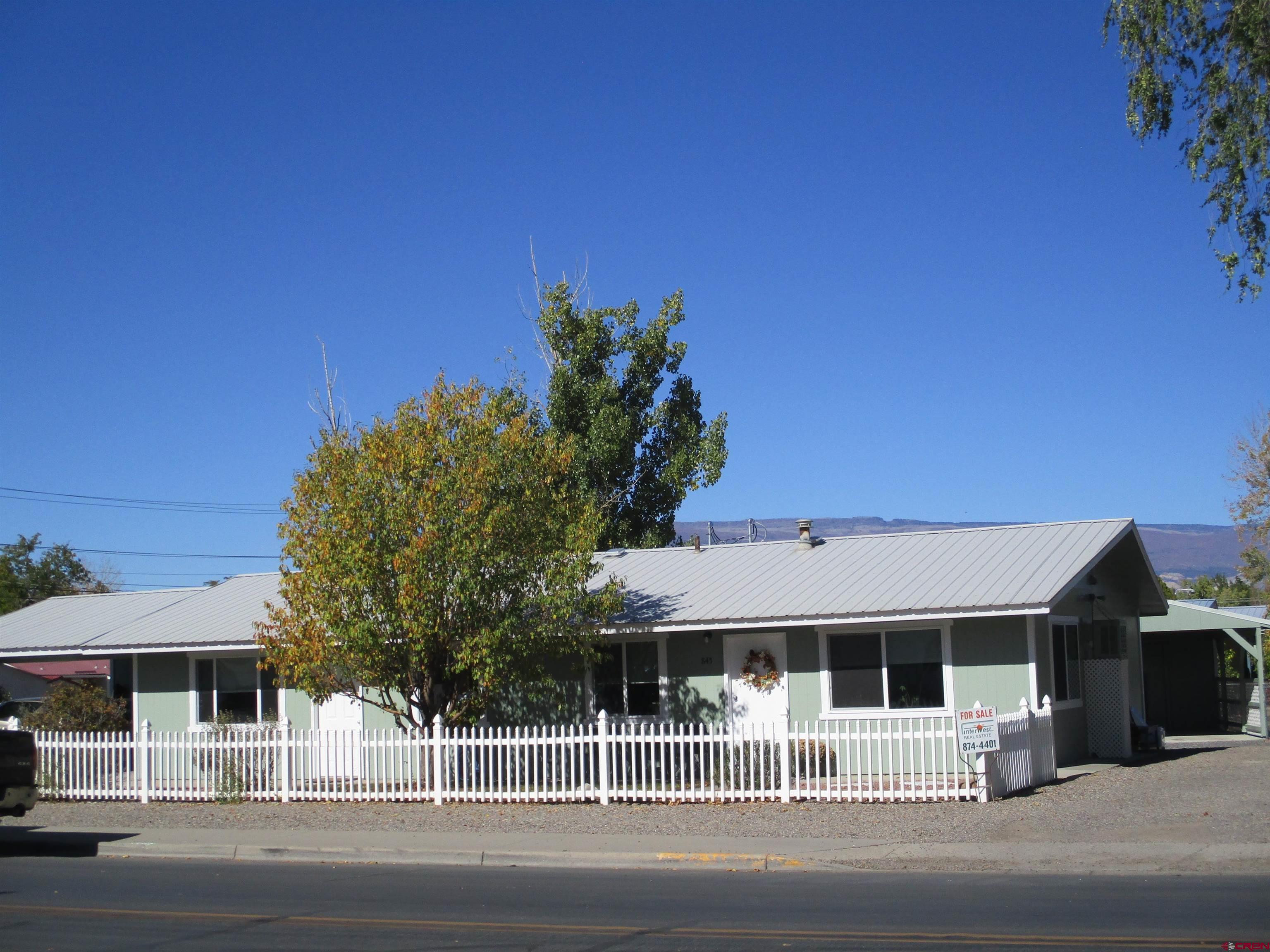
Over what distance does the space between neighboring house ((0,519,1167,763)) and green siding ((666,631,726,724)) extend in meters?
0.02

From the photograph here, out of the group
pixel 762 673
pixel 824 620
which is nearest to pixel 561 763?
pixel 762 673

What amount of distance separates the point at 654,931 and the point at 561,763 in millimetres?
9912

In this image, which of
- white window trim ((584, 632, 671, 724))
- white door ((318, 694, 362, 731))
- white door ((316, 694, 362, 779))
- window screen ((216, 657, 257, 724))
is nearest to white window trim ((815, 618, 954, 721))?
white window trim ((584, 632, 671, 724))

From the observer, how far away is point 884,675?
803 inches

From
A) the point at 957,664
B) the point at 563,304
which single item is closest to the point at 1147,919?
the point at 957,664

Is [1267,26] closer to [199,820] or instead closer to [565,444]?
[565,444]

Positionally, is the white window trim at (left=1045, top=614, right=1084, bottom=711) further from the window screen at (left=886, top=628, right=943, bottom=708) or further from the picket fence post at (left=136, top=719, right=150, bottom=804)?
the picket fence post at (left=136, top=719, right=150, bottom=804)

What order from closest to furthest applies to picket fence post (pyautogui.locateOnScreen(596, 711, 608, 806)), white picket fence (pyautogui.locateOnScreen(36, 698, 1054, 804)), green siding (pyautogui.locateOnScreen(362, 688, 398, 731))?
white picket fence (pyautogui.locateOnScreen(36, 698, 1054, 804)) → picket fence post (pyautogui.locateOnScreen(596, 711, 608, 806)) → green siding (pyautogui.locateOnScreen(362, 688, 398, 731))

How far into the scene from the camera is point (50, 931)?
977cm

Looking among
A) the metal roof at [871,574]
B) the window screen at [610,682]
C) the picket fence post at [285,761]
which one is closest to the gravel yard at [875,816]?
the picket fence post at [285,761]

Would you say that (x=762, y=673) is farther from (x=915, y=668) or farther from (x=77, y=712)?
(x=77, y=712)

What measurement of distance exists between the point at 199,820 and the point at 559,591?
19.0 ft

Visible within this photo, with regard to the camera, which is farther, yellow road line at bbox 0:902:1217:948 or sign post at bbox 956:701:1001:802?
sign post at bbox 956:701:1001:802

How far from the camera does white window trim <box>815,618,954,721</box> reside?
19938 millimetres
